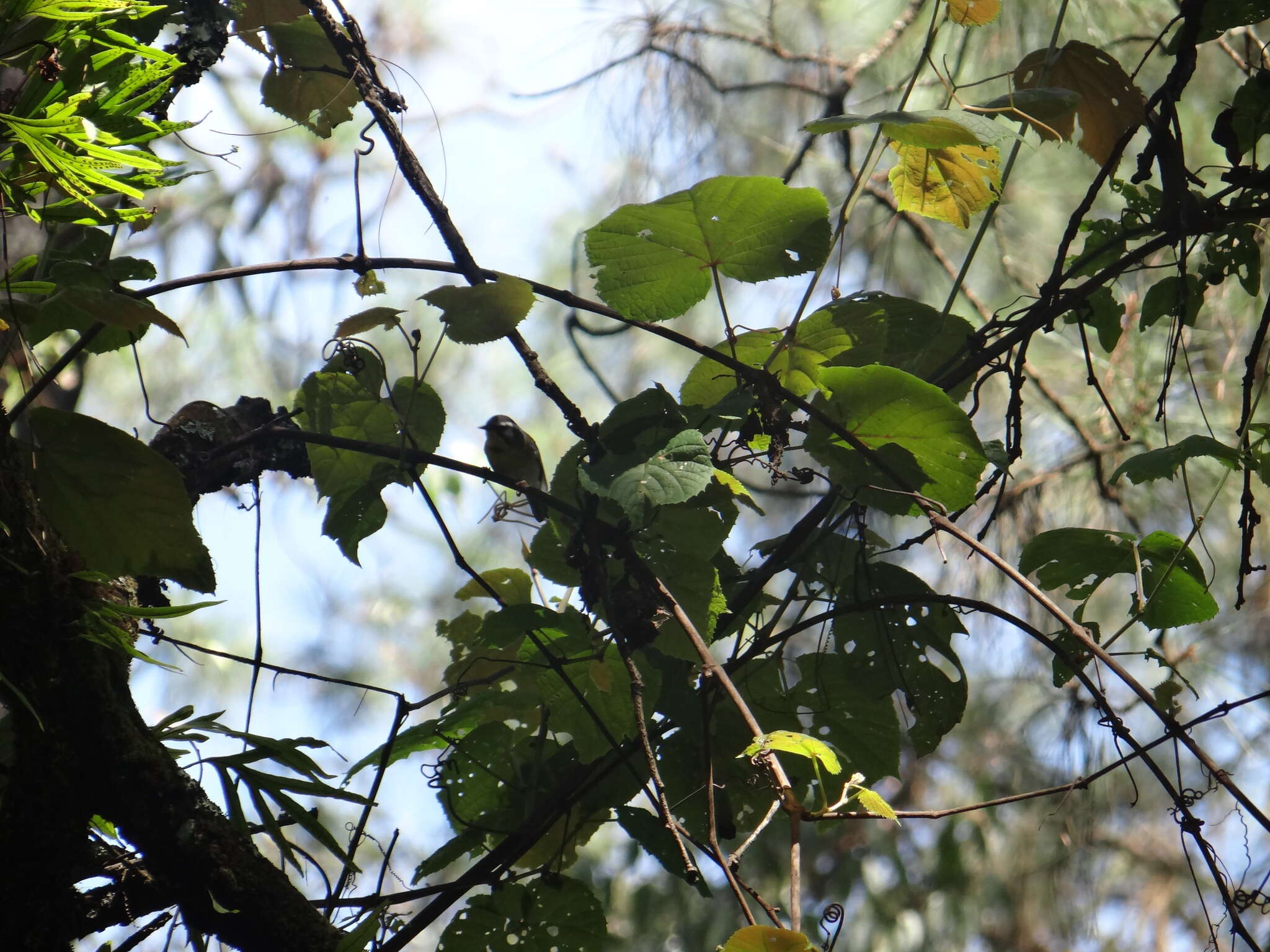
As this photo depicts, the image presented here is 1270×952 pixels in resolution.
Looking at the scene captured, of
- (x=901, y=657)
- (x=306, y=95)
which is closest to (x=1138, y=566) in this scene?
(x=901, y=657)

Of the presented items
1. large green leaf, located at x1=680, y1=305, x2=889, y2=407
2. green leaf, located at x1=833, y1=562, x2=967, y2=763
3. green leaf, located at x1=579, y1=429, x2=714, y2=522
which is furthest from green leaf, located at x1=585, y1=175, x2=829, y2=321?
green leaf, located at x1=833, y1=562, x2=967, y2=763

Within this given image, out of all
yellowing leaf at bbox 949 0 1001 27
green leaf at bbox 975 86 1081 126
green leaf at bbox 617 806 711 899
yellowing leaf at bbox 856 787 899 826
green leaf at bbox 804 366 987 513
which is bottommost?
yellowing leaf at bbox 856 787 899 826

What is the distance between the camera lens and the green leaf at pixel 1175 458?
80 centimetres

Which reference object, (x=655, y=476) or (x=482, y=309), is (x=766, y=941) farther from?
(x=482, y=309)

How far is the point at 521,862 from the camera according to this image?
3.22 feet

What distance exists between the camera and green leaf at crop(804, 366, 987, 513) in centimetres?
74

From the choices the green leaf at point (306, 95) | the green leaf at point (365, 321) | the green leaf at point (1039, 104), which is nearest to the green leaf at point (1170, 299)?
the green leaf at point (1039, 104)

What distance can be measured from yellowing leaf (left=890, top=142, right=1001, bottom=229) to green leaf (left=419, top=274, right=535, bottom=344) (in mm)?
335

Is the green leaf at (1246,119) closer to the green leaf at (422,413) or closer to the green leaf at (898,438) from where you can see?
the green leaf at (898,438)

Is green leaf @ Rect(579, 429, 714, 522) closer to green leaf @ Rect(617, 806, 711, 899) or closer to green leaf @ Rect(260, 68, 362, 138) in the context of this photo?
green leaf @ Rect(617, 806, 711, 899)

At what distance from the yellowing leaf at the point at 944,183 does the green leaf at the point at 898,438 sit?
20cm

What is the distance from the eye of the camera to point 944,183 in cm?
85

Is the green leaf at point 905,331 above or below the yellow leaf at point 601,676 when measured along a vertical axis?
above

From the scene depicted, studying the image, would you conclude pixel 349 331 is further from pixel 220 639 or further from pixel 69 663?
pixel 220 639
